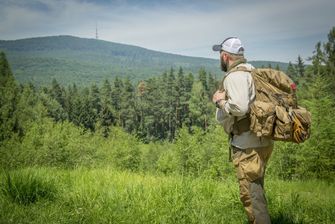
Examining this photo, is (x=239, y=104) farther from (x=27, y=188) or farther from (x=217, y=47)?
(x=27, y=188)

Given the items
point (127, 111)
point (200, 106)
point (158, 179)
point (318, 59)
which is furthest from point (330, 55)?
point (127, 111)

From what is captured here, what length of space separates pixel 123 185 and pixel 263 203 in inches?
98.9

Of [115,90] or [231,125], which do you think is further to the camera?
[115,90]

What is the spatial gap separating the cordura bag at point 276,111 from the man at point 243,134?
11cm

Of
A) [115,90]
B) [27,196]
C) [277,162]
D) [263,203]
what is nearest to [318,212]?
[263,203]

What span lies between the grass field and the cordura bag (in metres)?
1.55

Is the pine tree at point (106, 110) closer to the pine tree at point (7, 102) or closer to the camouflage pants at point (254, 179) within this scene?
the pine tree at point (7, 102)

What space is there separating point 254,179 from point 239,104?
0.90 meters

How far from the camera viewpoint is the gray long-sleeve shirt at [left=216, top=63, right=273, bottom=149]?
408 centimetres

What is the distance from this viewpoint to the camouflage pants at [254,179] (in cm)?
429

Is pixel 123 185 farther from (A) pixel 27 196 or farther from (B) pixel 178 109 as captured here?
(B) pixel 178 109

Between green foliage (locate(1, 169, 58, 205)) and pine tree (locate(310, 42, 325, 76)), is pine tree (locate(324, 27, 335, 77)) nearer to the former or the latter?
pine tree (locate(310, 42, 325, 76))

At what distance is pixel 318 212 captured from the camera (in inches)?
221

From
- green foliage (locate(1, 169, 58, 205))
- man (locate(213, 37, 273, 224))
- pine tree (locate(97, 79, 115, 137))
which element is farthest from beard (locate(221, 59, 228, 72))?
pine tree (locate(97, 79, 115, 137))
